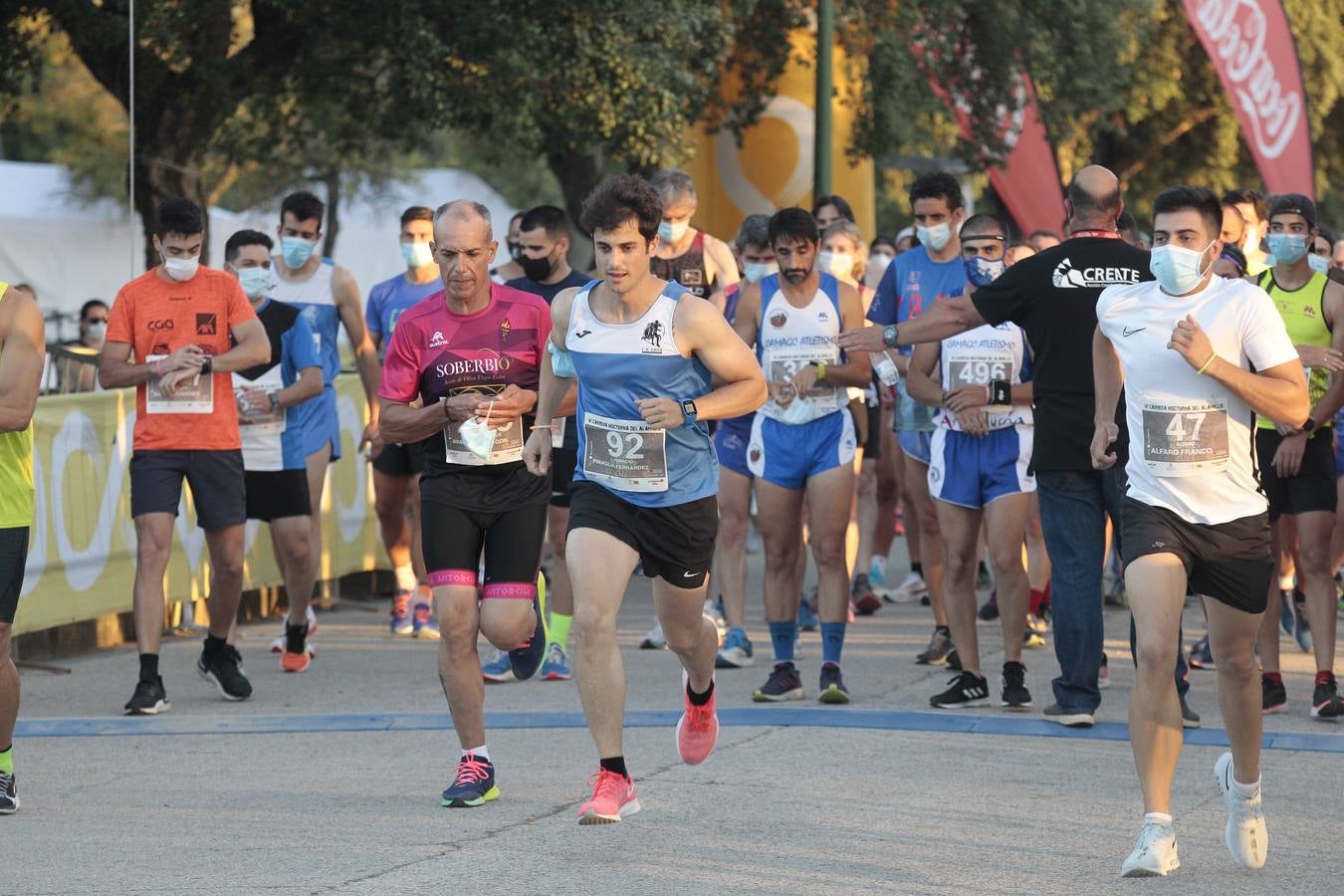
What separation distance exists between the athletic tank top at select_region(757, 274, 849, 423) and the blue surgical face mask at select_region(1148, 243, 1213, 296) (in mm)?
3194

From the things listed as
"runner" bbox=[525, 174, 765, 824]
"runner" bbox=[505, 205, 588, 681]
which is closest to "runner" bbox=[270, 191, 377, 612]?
"runner" bbox=[505, 205, 588, 681]

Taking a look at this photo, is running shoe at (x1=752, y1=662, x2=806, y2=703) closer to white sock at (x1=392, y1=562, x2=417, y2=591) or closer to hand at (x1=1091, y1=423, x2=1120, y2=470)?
hand at (x1=1091, y1=423, x2=1120, y2=470)

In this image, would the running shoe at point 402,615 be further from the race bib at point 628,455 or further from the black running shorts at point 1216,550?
the black running shorts at point 1216,550

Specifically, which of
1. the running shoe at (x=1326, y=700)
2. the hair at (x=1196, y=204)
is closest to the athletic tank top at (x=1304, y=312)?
the running shoe at (x=1326, y=700)

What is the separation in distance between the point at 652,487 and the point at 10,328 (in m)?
2.20

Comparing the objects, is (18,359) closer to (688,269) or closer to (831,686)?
(831,686)

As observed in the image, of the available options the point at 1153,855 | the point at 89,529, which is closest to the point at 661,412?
the point at 1153,855

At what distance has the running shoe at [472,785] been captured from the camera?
22.3ft

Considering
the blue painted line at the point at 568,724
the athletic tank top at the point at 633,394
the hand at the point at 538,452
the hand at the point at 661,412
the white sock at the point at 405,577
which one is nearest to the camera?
the hand at the point at 661,412

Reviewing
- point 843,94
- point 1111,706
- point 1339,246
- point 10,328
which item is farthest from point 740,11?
point 10,328

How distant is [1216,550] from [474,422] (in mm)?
2565

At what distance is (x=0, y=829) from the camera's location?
21.7 feet

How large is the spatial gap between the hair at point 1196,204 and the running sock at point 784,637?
337 cm

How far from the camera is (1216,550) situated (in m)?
6.00
